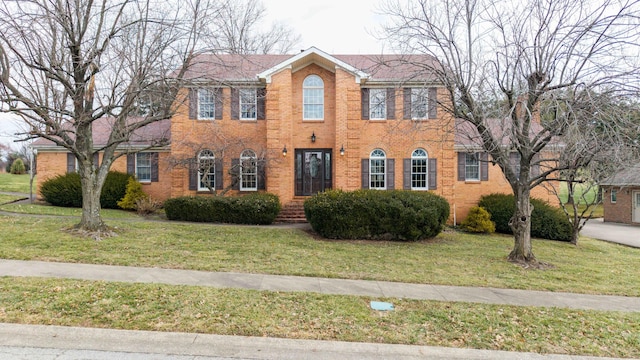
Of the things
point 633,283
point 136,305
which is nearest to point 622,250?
point 633,283

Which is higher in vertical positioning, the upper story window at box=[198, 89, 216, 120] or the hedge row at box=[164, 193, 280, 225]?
the upper story window at box=[198, 89, 216, 120]

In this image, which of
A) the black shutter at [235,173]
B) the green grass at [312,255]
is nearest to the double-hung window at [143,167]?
the black shutter at [235,173]

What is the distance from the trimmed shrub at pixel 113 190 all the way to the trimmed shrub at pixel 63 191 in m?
0.99

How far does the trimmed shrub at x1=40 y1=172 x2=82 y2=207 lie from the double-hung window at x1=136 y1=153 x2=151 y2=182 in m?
2.60

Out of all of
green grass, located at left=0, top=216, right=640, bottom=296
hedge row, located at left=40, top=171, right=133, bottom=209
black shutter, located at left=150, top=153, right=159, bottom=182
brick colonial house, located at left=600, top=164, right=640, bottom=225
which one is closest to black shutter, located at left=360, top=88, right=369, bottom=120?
green grass, located at left=0, top=216, right=640, bottom=296

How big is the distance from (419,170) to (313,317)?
1292 cm

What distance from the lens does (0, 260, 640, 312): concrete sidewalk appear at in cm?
624

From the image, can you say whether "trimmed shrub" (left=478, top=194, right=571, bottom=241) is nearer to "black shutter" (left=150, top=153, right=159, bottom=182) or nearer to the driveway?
the driveway

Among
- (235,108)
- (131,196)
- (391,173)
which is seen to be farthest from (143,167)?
(391,173)

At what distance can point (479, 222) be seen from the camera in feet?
50.1

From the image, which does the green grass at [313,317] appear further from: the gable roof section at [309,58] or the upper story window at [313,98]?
the upper story window at [313,98]

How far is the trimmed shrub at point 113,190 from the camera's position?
16.8 metres

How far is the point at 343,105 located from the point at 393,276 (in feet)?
33.2

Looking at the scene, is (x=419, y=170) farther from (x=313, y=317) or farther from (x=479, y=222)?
(x=313, y=317)
